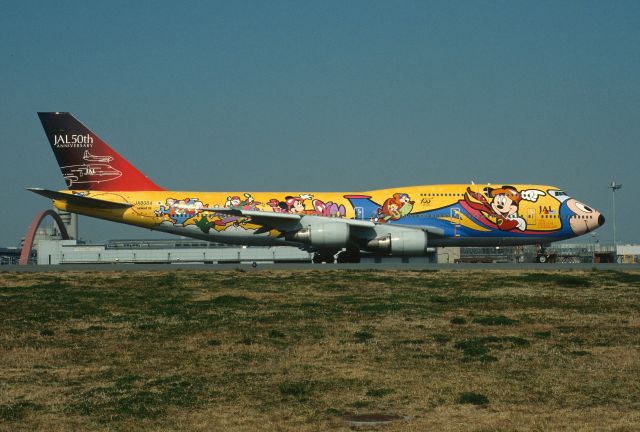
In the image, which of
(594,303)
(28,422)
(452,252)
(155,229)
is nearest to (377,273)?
(594,303)

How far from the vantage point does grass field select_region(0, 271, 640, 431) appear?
1071cm

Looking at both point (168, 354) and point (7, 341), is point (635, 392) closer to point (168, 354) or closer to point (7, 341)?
point (168, 354)

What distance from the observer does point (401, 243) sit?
125 feet

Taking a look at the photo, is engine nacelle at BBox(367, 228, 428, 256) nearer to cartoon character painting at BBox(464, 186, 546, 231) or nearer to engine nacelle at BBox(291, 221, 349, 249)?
engine nacelle at BBox(291, 221, 349, 249)

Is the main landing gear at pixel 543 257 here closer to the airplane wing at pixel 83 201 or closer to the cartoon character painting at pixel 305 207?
the cartoon character painting at pixel 305 207

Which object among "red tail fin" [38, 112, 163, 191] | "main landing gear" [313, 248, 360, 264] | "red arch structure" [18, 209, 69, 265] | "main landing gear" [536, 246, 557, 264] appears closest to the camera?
"main landing gear" [313, 248, 360, 264]

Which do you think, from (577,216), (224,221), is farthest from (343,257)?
(577,216)

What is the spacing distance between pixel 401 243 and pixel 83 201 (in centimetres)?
1623

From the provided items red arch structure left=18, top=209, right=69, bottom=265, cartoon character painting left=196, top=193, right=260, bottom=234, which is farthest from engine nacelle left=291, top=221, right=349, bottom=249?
red arch structure left=18, top=209, right=69, bottom=265

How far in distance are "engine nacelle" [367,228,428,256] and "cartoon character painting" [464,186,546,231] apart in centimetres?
380

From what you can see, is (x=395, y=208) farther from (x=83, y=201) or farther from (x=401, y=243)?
(x=83, y=201)

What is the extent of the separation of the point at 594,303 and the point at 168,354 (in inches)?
525

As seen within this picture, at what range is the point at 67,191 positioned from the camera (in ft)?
136

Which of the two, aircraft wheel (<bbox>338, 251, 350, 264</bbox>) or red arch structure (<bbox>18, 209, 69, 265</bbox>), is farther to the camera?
red arch structure (<bbox>18, 209, 69, 265</bbox>)
